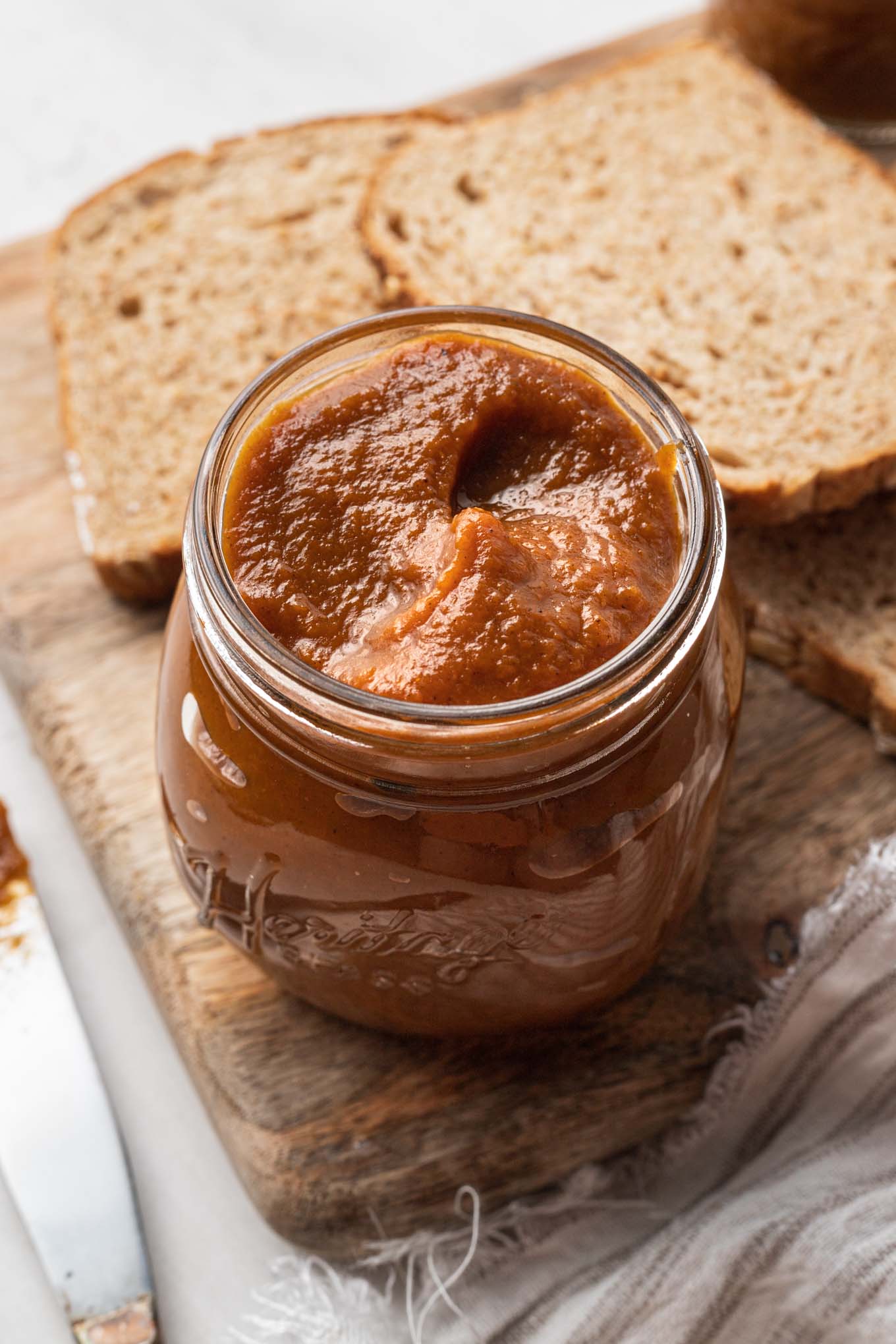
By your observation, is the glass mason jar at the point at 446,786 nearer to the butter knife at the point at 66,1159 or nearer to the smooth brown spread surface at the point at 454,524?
the smooth brown spread surface at the point at 454,524

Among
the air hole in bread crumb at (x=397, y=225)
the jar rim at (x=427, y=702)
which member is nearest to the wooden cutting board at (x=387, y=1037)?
the jar rim at (x=427, y=702)

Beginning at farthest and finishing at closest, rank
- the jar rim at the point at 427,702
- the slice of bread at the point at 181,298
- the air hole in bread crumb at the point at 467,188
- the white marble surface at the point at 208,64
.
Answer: the white marble surface at the point at 208,64, the air hole in bread crumb at the point at 467,188, the slice of bread at the point at 181,298, the jar rim at the point at 427,702

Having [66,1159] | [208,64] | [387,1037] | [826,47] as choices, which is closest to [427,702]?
[387,1037]

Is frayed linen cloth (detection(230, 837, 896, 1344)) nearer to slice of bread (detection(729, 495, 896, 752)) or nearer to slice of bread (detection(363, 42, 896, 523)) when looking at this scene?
slice of bread (detection(729, 495, 896, 752))

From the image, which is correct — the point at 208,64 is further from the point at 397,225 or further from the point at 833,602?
Result: the point at 833,602

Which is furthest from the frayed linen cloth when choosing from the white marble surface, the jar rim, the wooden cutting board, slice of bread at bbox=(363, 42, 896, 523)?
the white marble surface

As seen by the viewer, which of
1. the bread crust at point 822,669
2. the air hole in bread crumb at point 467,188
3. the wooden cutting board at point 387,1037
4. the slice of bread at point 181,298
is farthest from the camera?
the air hole in bread crumb at point 467,188

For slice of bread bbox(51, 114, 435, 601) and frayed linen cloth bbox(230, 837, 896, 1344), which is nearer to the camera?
frayed linen cloth bbox(230, 837, 896, 1344)
